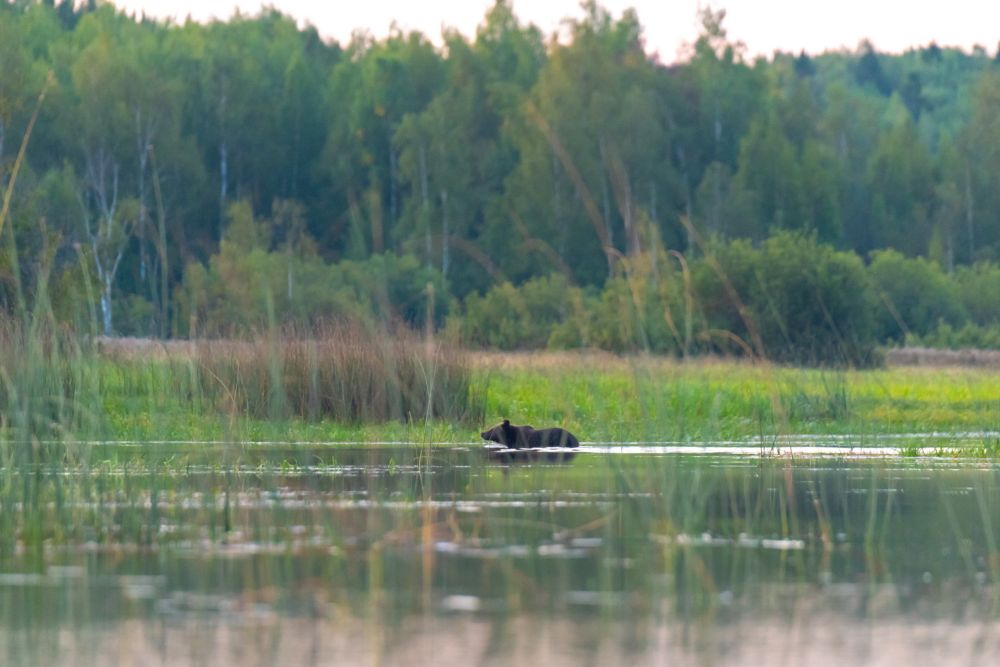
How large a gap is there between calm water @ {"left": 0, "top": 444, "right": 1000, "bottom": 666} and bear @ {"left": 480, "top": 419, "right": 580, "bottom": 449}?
3.02 meters

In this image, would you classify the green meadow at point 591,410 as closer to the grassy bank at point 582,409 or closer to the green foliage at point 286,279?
the grassy bank at point 582,409

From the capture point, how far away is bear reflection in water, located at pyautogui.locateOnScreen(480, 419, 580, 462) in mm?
12227

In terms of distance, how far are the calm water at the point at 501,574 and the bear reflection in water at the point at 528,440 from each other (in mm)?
2844

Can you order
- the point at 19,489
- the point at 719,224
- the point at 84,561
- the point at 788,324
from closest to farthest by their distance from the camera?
the point at 84,561 → the point at 19,489 → the point at 788,324 → the point at 719,224

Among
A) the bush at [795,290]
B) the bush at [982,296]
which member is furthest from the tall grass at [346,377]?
the bush at [982,296]

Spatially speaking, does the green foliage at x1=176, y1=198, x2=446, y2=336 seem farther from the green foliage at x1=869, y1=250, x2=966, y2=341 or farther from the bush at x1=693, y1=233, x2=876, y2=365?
the green foliage at x1=869, y1=250, x2=966, y2=341

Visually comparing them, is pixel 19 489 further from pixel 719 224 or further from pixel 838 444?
pixel 719 224

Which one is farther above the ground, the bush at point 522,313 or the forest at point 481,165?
the forest at point 481,165

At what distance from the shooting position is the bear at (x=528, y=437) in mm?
12391

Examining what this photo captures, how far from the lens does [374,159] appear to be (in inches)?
2291

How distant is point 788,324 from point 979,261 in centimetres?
2575

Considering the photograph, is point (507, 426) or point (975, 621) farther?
point (507, 426)

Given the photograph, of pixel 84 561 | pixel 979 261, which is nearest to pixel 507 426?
pixel 84 561

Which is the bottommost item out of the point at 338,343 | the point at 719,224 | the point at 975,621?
the point at 975,621
